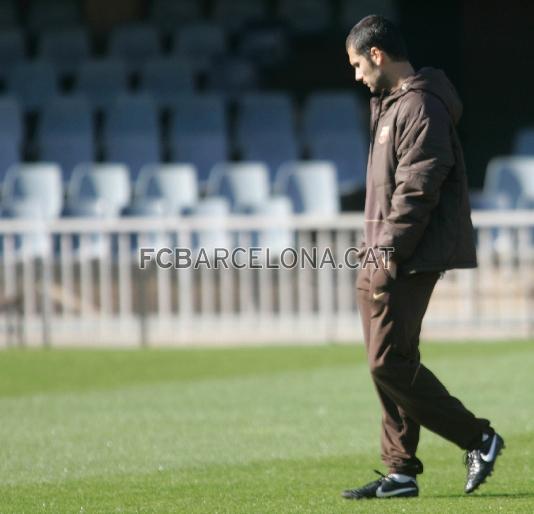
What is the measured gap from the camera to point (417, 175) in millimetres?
5809

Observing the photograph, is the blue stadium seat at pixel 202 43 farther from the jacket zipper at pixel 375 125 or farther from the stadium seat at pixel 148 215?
the jacket zipper at pixel 375 125

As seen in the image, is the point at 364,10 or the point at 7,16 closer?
the point at 7,16

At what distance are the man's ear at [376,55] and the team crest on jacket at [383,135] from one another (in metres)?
0.27

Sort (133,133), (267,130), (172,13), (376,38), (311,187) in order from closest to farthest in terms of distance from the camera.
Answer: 1. (376,38)
2. (311,187)
3. (133,133)
4. (267,130)
5. (172,13)

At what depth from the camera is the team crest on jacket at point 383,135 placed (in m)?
5.99

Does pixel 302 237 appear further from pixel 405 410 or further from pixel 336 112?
pixel 405 410

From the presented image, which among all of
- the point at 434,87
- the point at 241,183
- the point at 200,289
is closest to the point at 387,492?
the point at 434,87

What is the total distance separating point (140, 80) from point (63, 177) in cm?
289

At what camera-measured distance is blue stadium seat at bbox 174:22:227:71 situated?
2066 cm

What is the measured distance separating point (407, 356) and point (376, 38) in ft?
4.31

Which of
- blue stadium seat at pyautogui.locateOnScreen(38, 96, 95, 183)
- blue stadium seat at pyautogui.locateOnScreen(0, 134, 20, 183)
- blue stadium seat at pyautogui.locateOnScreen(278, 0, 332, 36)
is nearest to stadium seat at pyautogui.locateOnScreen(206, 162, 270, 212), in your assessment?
blue stadium seat at pyautogui.locateOnScreen(38, 96, 95, 183)

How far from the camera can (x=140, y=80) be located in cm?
2022

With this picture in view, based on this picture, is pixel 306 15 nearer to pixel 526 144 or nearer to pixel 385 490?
pixel 526 144

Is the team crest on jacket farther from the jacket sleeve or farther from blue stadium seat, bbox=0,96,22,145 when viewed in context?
blue stadium seat, bbox=0,96,22,145
